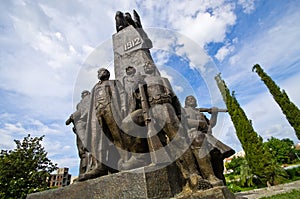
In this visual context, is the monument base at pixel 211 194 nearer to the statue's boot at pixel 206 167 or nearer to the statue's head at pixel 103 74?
the statue's boot at pixel 206 167

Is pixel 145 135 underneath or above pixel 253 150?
underneath

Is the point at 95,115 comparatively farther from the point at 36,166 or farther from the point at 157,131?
the point at 36,166

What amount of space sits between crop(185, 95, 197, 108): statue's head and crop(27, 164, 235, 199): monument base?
5.90ft

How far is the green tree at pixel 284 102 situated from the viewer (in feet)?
76.8

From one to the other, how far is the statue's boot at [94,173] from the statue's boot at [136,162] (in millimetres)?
406

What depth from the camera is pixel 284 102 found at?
81.8ft

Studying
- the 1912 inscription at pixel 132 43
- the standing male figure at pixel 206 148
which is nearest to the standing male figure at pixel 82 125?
the 1912 inscription at pixel 132 43

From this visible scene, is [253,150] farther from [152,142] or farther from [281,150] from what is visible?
[281,150]

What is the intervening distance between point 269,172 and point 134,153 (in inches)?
843

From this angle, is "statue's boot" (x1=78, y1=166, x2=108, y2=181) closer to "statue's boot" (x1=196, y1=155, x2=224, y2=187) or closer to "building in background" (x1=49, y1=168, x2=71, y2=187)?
"statue's boot" (x1=196, y1=155, x2=224, y2=187)

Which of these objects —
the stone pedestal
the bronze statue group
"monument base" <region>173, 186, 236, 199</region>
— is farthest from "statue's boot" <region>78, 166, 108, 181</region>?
"monument base" <region>173, 186, 236, 199</region>

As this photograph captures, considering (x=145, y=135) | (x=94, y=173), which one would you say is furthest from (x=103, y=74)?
(x=94, y=173)

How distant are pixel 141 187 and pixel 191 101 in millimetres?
2552

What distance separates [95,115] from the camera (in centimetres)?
425
